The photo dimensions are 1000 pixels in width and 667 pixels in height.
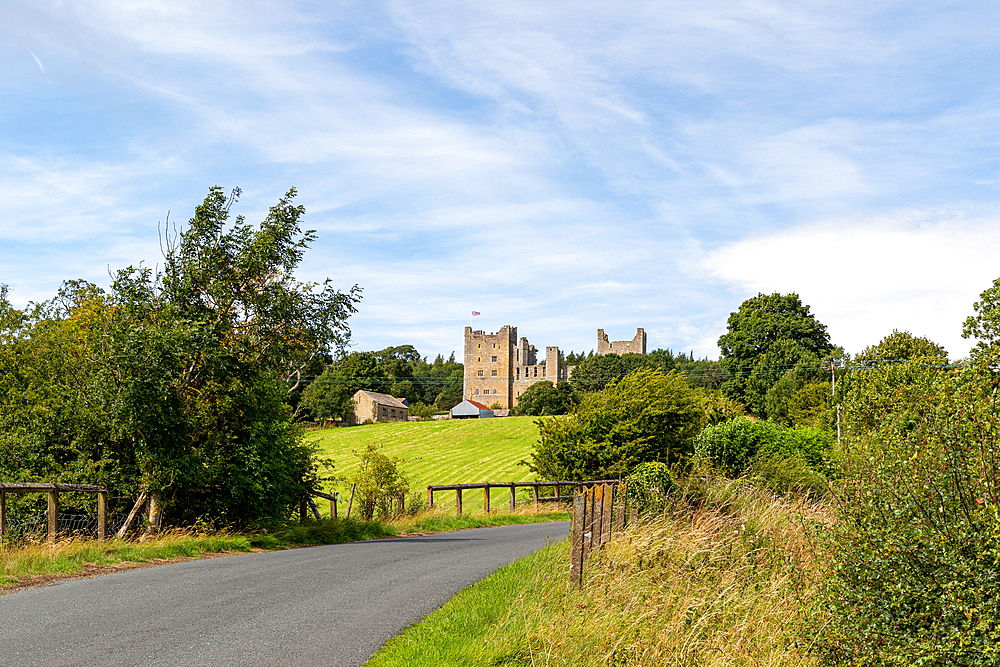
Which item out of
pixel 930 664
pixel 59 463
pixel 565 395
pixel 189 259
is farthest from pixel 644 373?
pixel 565 395

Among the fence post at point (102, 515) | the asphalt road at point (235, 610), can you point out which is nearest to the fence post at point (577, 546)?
the asphalt road at point (235, 610)

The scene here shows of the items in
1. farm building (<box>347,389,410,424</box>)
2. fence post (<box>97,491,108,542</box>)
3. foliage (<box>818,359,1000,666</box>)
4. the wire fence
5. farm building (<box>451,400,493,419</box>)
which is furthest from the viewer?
farm building (<box>451,400,493,419</box>)

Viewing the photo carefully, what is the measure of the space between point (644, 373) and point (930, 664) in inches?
1174

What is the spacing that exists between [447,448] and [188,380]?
198 ft

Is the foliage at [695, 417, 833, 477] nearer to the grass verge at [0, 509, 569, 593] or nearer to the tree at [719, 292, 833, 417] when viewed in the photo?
the grass verge at [0, 509, 569, 593]

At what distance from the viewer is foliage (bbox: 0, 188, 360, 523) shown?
17031 mm

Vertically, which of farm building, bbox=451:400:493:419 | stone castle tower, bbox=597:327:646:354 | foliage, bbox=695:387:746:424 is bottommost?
foliage, bbox=695:387:746:424

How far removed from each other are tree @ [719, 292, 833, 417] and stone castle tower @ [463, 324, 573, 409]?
5605 cm

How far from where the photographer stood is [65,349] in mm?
18266

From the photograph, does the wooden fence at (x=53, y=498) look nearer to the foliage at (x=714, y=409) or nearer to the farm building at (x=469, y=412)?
the foliage at (x=714, y=409)

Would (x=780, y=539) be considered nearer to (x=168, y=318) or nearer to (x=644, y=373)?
(x=168, y=318)

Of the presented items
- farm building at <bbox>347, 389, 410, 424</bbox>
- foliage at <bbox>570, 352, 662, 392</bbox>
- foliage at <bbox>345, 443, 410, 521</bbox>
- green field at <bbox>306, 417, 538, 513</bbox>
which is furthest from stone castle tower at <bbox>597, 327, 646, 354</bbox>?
foliage at <bbox>345, 443, 410, 521</bbox>

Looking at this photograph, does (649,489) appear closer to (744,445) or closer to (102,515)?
(102,515)

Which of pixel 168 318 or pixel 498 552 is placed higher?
pixel 168 318
